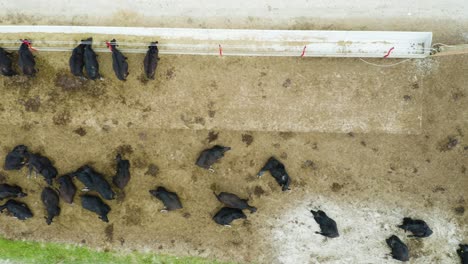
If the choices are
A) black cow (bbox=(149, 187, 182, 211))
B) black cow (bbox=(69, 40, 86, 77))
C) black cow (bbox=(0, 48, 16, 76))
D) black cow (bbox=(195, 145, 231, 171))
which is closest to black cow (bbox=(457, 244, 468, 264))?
black cow (bbox=(195, 145, 231, 171))

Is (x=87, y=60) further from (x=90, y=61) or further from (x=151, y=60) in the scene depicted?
(x=151, y=60)

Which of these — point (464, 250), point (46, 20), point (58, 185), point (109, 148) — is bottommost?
point (464, 250)

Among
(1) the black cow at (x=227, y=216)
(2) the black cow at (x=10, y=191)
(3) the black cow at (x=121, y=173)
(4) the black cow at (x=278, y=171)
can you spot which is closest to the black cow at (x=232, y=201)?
(1) the black cow at (x=227, y=216)

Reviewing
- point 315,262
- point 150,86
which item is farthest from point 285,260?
point 150,86

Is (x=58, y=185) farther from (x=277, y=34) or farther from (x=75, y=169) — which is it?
(x=277, y=34)

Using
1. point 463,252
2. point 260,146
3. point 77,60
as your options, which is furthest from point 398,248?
point 77,60
